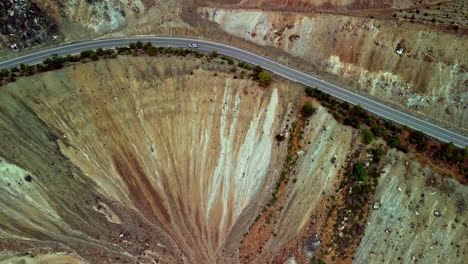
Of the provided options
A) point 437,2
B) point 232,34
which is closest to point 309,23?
point 232,34

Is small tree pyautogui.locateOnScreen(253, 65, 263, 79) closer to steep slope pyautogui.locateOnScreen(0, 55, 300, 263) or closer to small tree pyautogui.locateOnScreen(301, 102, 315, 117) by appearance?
steep slope pyautogui.locateOnScreen(0, 55, 300, 263)

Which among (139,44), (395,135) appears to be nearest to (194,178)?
(139,44)

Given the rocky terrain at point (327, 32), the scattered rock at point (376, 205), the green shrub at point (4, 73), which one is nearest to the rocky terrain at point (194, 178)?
the scattered rock at point (376, 205)

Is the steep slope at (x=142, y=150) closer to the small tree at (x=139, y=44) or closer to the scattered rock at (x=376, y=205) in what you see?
the small tree at (x=139, y=44)

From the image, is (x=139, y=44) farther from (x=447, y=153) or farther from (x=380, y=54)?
(x=447, y=153)

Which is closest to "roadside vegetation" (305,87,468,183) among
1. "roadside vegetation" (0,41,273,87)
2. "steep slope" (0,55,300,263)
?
"steep slope" (0,55,300,263)

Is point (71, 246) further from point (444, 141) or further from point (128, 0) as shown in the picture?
point (444, 141)
